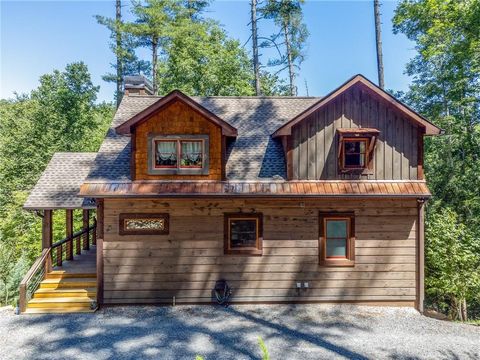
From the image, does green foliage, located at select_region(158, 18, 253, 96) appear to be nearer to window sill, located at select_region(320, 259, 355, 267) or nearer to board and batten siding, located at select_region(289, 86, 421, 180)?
board and batten siding, located at select_region(289, 86, 421, 180)

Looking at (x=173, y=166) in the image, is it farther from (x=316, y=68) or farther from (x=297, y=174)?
(x=316, y=68)

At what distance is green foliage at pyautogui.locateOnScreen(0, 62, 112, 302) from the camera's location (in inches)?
794

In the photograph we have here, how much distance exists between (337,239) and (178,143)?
5232 millimetres

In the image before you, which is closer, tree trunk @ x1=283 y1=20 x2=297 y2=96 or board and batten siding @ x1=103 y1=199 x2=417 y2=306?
board and batten siding @ x1=103 y1=199 x2=417 y2=306

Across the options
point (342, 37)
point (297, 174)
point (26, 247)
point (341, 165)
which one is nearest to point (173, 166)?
point (297, 174)

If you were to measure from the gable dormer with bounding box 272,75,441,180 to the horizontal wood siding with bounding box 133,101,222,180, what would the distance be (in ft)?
6.06

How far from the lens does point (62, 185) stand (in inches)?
408

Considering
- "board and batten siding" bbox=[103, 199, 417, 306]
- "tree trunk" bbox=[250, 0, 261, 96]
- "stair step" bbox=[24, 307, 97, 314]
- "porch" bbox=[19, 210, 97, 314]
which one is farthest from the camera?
"tree trunk" bbox=[250, 0, 261, 96]

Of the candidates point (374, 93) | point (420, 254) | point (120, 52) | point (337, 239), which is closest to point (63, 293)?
point (337, 239)

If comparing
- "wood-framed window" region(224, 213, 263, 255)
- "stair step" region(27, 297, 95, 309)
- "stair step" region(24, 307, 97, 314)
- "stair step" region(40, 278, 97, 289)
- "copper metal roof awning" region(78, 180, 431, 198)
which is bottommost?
"stair step" region(24, 307, 97, 314)

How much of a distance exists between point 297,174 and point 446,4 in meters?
11.9

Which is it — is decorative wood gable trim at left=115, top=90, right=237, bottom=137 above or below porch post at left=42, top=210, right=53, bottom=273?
above

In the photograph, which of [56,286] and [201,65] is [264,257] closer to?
[56,286]

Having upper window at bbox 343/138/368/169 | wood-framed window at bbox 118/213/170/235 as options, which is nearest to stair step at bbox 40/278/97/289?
wood-framed window at bbox 118/213/170/235
